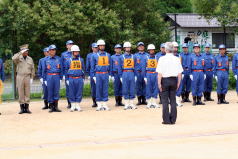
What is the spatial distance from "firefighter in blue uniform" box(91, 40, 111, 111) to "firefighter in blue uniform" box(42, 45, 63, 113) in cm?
122

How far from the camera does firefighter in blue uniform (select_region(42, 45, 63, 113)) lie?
15.9m

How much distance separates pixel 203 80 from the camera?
17.2 metres

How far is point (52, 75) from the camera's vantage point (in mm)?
15945

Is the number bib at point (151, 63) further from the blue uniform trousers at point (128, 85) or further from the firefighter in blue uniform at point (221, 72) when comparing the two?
the firefighter in blue uniform at point (221, 72)

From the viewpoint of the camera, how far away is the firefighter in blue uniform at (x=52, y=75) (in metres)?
15.9

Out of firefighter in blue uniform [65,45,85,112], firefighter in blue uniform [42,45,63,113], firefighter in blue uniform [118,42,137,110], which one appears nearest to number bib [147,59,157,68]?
firefighter in blue uniform [118,42,137,110]

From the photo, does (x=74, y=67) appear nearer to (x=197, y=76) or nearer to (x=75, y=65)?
(x=75, y=65)

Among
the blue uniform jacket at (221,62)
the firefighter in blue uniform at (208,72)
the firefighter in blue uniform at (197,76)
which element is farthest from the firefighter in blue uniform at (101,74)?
the firefighter in blue uniform at (208,72)

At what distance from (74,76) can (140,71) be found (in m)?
2.58

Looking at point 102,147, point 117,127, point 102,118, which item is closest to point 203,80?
point 102,118

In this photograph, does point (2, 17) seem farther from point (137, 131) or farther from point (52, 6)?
point (137, 131)

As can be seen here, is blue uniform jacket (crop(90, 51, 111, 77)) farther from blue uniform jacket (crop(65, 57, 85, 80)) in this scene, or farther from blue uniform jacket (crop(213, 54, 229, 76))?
blue uniform jacket (crop(213, 54, 229, 76))

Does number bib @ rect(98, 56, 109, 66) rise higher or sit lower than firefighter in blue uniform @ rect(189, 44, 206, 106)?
higher

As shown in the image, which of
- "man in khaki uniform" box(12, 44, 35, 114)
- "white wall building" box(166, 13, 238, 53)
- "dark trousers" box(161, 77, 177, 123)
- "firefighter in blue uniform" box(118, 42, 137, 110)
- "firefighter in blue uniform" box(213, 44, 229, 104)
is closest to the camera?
"dark trousers" box(161, 77, 177, 123)
